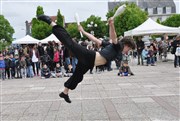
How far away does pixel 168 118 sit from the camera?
268 inches

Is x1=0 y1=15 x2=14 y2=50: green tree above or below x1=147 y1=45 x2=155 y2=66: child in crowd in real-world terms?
above

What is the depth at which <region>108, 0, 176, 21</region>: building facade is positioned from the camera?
10175 cm

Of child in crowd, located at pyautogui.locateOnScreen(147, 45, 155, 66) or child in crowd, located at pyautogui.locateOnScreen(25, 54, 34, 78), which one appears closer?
child in crowd, located at pyautogui.locateOnScreen(25, 54, 34, 78)

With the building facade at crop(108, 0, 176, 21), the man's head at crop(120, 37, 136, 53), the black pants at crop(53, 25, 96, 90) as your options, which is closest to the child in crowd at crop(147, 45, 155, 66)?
the man's head at crop(120, 37, 136, 53)

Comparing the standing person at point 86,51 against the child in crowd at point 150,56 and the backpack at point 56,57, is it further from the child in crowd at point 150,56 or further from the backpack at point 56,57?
the child in crowd at point 150,56

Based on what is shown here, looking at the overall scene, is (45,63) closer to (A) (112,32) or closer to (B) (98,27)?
(A) (112,32)

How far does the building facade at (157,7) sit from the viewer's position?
10175 centimetres

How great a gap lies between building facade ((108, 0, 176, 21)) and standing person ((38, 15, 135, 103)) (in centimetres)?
9692

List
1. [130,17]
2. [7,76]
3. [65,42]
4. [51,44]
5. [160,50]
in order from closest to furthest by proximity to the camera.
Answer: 1. [65,42]
2. [51,44]
3. [7,76]
4. [160,50]
5. [130,17]

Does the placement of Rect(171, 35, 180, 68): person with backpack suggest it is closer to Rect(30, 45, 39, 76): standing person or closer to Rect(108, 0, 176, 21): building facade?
Rect(30, 45, 39, 76): standing person

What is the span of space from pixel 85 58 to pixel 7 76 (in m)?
13.3

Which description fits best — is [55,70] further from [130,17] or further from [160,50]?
[130,17]

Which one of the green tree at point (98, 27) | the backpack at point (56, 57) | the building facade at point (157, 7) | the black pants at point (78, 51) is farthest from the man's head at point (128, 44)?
the building facade at point (157, 7)

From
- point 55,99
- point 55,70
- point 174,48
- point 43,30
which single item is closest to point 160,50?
point 174,48
